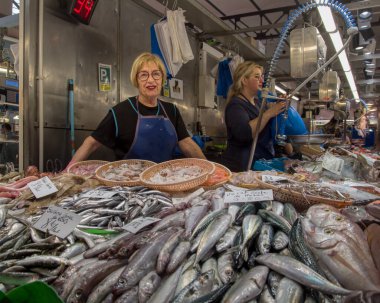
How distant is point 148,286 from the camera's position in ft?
3.47

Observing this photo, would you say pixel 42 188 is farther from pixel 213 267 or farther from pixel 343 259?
pixel 343 259

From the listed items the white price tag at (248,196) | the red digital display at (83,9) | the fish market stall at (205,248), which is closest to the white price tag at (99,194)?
the fish market stall at (205,248)

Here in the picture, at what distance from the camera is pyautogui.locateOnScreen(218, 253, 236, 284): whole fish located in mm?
1078

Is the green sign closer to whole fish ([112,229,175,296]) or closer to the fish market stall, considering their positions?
the fish market stall

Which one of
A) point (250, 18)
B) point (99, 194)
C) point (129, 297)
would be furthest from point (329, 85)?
point (129, 297)

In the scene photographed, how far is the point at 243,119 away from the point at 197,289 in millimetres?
2694

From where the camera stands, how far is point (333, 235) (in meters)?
1.15

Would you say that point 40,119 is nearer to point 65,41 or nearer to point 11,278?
point 65,41

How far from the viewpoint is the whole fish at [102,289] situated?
1.06m

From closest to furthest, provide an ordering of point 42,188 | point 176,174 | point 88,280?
1. point 88,280
2. point 42,188
3. point 176,174

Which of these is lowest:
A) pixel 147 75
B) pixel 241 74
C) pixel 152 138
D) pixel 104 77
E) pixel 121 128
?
pixel 152 138

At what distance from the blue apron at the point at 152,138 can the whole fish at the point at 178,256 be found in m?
2.31

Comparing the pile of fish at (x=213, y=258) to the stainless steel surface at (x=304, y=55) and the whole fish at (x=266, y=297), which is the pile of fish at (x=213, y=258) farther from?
the stainless steel surface at (x=304, y=55)

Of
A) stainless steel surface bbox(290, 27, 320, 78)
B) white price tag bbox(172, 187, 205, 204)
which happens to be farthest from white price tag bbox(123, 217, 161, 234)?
stainless steel surface bbox(290, 27, 320, 78)
